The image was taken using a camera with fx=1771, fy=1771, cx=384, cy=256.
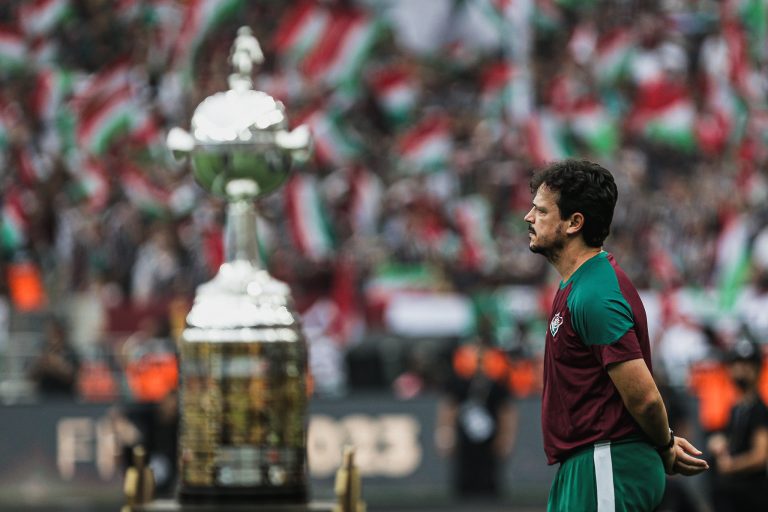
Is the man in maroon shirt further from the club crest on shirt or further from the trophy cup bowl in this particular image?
the trophy cup bowl

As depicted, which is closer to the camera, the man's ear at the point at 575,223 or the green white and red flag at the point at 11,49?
the man's ear at the point at 575,223

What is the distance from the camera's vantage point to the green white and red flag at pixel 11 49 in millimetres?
29891

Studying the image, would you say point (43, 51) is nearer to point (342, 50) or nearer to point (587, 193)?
point (342, 50)

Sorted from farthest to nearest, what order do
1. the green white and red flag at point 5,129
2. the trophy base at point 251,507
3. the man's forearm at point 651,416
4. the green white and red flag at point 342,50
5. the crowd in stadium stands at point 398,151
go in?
the green white and red flag at point 342,50, the green white and red flag at point 5,129, the crowd in stadium stands at point 398,151, the trophy base at point 251,507, the man's forearm at point 651,416

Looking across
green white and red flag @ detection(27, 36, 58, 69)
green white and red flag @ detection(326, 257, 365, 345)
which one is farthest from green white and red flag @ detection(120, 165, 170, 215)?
green white and red flag @ detection(326, 257, 365, 345)

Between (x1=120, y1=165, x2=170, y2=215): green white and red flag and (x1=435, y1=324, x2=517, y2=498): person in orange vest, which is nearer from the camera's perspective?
(x1=435, y1=324, x2=517, y2=498): person in orange vest

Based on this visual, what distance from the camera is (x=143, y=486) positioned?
25.2 ft

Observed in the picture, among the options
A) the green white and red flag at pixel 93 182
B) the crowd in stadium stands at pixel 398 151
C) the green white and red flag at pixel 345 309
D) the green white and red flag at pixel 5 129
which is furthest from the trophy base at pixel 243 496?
the green white and red flag at pixel 5 129

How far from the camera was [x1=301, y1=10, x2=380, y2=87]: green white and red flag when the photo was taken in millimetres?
29469

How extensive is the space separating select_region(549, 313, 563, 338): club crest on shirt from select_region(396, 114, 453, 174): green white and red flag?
2298cm

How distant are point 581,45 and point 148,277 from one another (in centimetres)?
1087

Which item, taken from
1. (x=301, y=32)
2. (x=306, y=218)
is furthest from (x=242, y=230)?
(x=301, y=32)

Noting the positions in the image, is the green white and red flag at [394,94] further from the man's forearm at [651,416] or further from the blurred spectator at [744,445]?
the man's forearm at [651,416]

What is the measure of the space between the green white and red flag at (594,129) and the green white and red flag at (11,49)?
30.6 feet
